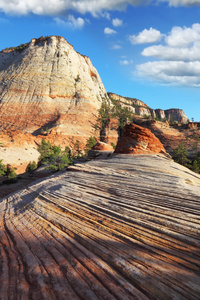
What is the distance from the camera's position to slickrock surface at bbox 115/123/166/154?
1670cm

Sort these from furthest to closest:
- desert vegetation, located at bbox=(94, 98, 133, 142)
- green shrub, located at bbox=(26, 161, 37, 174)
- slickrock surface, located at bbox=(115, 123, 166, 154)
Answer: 1. desert vegetation, located at bbox=(94, 98, 133, 142)
2. green shrub, located at bbox=(26, 161, 37, 174)
3. slickrock surface, located at bbox=(115, 123, 166, 154)

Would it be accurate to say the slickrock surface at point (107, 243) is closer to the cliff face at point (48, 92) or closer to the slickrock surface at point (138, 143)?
the slickrock surface at point (138, 143)

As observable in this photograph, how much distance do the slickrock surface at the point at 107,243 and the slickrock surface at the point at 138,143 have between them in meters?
7.38

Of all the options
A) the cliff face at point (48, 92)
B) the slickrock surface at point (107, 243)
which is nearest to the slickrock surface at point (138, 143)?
the slickrock surface at point (107, 243)

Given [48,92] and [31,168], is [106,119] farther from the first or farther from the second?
[31,168]

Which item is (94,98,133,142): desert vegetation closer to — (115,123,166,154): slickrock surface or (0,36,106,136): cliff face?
(0,36,106,136): cliff face

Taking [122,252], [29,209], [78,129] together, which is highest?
[78,129]

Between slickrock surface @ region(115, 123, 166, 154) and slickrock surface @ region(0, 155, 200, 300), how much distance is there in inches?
291

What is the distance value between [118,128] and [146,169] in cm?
6127

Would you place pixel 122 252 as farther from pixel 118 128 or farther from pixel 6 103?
pixel 6 103

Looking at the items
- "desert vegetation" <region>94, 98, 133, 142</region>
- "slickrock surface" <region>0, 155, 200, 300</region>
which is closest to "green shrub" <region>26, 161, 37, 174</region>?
"desert vegetation" <region>94, 98, 133, 142</region>

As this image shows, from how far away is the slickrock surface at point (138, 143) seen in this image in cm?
1670

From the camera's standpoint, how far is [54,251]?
4.70 m

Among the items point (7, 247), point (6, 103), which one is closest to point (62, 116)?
point (6, 103)
